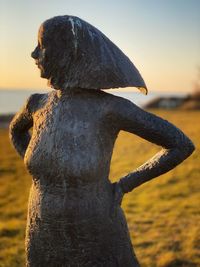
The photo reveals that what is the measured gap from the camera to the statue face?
7.23 feet

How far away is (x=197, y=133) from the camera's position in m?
15.6

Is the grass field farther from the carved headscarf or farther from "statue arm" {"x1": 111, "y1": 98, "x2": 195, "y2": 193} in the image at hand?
the carved headscarf

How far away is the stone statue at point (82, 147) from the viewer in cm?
215

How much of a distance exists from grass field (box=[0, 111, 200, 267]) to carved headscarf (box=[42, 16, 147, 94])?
342cm

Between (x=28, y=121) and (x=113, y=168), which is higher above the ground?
(x=28, y=121)

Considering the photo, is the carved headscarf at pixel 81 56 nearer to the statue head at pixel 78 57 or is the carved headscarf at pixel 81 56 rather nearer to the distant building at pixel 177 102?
the statue head at pixel 78 57

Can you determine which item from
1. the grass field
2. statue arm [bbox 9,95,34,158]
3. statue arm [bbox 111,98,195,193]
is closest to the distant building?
the grass field

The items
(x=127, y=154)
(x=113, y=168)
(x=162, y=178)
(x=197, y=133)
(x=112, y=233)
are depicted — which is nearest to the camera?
(x=112, y=233)

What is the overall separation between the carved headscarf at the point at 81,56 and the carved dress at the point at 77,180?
108 millimetres

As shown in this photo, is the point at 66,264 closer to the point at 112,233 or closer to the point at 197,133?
the point at 112,233

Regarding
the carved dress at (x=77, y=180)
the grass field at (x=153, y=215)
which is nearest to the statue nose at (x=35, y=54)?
the carved dress at (x=77, y=180)

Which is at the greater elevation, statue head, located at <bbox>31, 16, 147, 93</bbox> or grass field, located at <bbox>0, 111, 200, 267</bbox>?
statue head, located at <bbox>31, 16, 147, 93</bbox>

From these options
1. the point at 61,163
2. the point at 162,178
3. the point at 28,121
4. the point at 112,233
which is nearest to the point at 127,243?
the point at 112,233

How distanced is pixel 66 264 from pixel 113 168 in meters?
8.18
